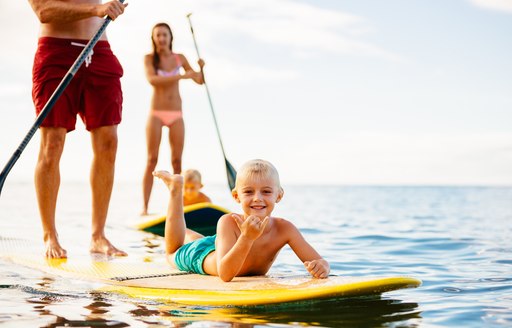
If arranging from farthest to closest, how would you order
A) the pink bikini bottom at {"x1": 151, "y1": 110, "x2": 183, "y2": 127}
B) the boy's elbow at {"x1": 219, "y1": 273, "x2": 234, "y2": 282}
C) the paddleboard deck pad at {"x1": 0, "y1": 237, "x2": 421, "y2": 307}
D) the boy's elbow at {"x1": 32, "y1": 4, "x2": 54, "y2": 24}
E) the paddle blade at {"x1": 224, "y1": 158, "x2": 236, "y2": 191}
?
1. the paddle blade at {"x1": 224, "y1": 158, "x2": 236, "y2": 191}
2. the pink bikini bottom at {"x1": 151, "y1": 110, "x2": 183, "y2": 127}
3. the boy's elbow at {"x1": 32, "y1": 4, "x2": 54, "y2": 24}
4. the boy's elbow at {"x1": 219, "y1": 273, "x2": 234, "y2": 282}
5. the paddleboard deck pad at {"x1": 0, "y1": 237, "x2": 421, "y2": 307}

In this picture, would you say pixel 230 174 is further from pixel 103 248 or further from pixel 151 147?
pixel 103 248

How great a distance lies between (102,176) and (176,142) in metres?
3.39

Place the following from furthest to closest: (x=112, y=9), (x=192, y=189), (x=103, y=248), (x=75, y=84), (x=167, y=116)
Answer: (x=167, y=116) → (x=192, y=189) → (x=103, y=248) → (x=75, y=84) → (x=112, y=9)

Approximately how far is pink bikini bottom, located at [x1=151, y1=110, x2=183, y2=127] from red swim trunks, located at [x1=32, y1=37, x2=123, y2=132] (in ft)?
11.0

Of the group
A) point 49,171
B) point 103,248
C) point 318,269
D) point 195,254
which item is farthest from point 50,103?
point 318,269

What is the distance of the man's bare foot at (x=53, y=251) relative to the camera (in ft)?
16.8

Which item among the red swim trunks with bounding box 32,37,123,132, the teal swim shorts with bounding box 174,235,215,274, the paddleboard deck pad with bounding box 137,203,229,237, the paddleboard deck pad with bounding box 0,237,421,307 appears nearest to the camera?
the paddleboard deck pad with bounding box 0,237,421,307

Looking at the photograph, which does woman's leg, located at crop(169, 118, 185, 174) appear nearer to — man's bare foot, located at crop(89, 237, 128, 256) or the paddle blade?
the paddle blade

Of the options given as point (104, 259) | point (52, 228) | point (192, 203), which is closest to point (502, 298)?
point (104, 259)

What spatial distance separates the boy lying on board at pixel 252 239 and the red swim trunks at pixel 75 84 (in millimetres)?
1356

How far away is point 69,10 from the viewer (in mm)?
4883

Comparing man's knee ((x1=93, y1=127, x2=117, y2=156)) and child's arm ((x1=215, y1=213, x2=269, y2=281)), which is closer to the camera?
child's arm ((x1=215, y1=213, x2=269, y2=281))

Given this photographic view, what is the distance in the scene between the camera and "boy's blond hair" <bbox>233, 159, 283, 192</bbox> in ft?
12.6

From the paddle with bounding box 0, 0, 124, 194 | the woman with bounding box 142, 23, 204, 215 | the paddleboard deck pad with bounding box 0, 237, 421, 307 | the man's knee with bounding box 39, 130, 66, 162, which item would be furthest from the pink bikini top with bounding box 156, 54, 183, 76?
the paddleboard deck pad with bounding box 0, 237, 421, 307
